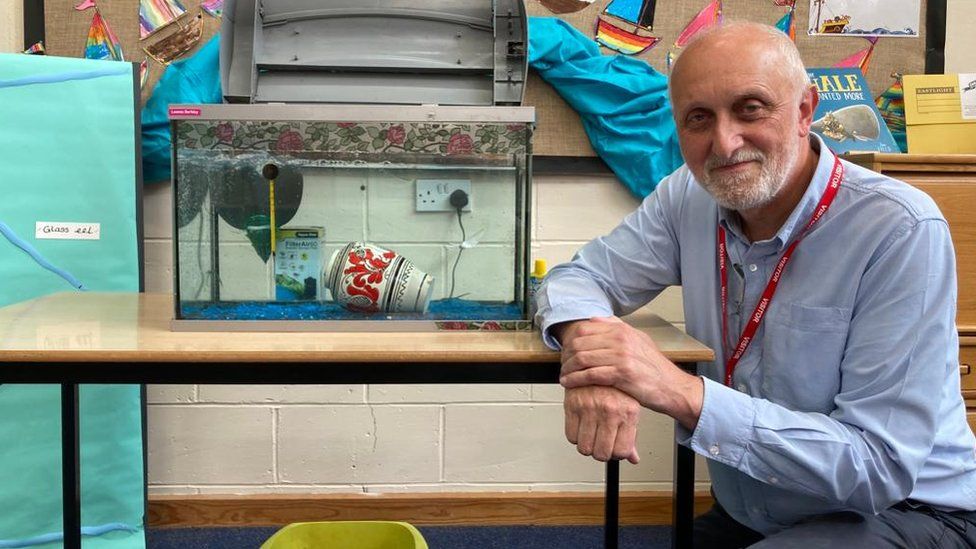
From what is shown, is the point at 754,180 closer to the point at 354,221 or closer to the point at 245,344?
the point at 354,221

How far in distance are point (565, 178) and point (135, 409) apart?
1.43 meters

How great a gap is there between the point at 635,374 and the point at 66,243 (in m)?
1.72

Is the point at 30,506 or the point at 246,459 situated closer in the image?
the point at 30,506

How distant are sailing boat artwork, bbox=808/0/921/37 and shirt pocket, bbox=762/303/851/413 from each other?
5.19 ft

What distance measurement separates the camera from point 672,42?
2.62m

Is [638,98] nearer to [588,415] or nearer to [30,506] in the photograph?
[588,415]

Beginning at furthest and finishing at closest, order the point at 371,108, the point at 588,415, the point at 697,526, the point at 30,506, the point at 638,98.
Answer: the point at 638,98, the point at 30,506, the point at 697,526, the point at 371,108, the point at 588,415

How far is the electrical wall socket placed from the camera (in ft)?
5.22

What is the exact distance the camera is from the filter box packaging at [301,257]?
1573 millimetres

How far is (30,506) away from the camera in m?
2.29

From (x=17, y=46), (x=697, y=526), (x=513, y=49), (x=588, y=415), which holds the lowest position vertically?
(x=697, y=526)

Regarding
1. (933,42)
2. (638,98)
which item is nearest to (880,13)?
(933,42)

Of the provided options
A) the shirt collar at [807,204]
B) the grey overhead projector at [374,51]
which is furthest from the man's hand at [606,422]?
the grey overhead projector at [374,51]

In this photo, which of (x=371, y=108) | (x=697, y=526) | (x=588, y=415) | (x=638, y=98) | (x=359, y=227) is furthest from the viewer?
(x=638, y=98)
